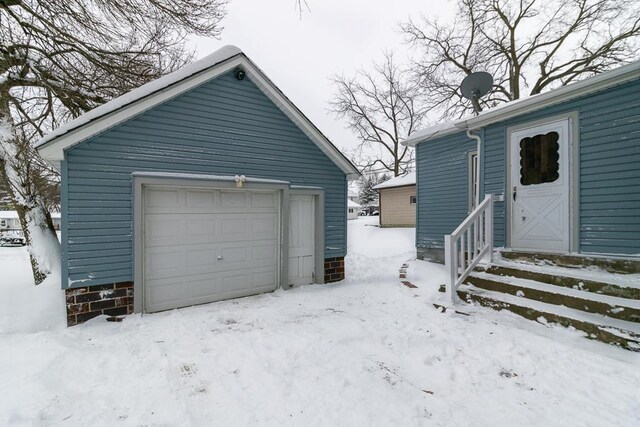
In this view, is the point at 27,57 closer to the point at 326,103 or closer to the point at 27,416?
the point at 27,416

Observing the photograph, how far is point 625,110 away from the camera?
14.4ft

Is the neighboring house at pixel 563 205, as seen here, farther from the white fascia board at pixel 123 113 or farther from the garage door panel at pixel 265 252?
the white fascia board at pixel 123 113

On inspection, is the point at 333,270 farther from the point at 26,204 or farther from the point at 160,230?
the point at 26,204

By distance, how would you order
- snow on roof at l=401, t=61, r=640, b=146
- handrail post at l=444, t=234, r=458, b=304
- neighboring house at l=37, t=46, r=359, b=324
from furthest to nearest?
handrail post at l=444, t=234, r=458, b=304 < neighboring house at l=37, t=46, r=359, b=324 < snow on roof at l=401, t=61, r=640, b=146

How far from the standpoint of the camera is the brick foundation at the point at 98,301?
4.23m

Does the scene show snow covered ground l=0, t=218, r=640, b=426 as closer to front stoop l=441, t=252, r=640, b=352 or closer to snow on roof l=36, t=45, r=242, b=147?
front stoop l=441, t=252, r=640, b=352

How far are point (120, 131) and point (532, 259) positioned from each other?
7121 millimetres

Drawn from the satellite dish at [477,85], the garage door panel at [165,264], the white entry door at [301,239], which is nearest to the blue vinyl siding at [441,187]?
the satellite dish at [477,85]

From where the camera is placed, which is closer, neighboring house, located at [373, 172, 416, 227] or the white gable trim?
the white gable trim

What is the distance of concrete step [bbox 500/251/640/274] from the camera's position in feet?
13.2

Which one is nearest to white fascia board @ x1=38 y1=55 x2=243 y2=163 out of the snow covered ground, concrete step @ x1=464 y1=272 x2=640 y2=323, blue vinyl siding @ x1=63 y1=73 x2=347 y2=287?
blue vinyl siding @ x1=63 y1=73 x2=347 y2=287

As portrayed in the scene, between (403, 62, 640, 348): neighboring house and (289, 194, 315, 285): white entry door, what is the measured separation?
9.89ft

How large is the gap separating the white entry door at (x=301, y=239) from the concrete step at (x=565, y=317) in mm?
3195

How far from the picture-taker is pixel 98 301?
14.4ft
